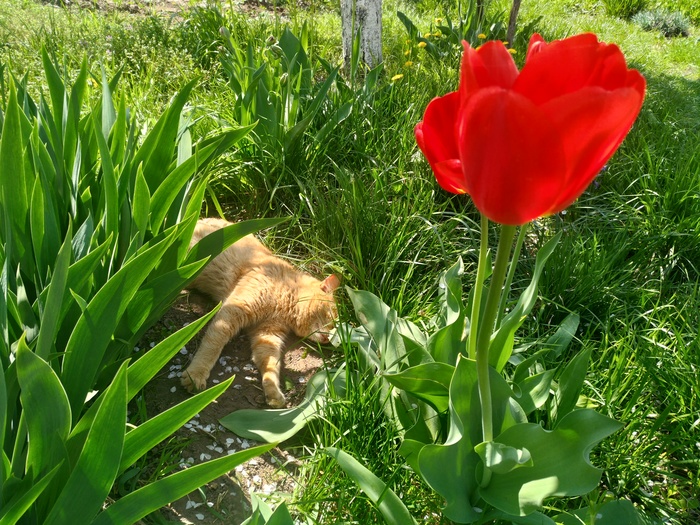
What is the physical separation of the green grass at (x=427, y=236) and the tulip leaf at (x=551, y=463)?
393mm

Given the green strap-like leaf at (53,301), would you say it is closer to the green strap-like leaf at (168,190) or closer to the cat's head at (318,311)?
the green strap-like leaf at (168,190)

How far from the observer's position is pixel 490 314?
3.48ft

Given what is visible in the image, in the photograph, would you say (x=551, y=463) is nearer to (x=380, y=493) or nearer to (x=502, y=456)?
(x=502, y=456)

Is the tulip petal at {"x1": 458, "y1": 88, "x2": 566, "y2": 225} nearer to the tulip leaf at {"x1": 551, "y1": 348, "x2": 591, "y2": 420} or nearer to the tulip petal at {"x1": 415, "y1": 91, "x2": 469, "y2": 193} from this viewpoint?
the tulip petal at {"x1": 415, "y1": 91, "x2": 469, "y2": 193}

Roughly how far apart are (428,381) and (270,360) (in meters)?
0.94

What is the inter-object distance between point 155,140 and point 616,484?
1.87 metres

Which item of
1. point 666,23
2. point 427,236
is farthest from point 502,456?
point 666,23

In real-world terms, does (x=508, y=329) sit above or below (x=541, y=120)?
below

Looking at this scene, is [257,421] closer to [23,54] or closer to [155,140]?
[155,140]

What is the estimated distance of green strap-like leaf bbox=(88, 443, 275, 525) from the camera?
117 cm

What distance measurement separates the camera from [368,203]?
8.89ft

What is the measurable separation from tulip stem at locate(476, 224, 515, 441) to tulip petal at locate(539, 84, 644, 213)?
0.50 ft

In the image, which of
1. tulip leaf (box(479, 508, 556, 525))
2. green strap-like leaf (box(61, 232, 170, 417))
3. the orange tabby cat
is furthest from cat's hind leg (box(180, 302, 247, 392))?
tulip leaf (box(479, 508, 556, 525))

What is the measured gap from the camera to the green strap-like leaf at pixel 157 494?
3.84 feet
